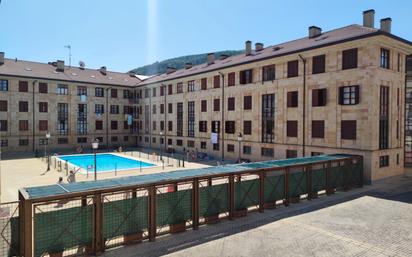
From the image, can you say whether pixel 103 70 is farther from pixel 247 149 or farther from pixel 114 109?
pixel 247 149

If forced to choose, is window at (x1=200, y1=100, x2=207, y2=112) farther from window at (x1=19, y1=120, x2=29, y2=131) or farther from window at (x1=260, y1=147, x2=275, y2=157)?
window at (x1=19, y1=120, x2=29, y2=131)

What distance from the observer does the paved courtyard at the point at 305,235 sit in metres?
10.7

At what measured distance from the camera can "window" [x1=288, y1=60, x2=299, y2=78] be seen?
29038mm

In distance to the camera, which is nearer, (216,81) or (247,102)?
(247,102)

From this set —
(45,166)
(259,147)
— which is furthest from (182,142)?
(45,166)

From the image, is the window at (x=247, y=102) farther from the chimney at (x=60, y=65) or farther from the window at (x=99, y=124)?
the chimney at (x=60, y=65)

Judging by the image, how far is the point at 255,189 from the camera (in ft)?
50.3

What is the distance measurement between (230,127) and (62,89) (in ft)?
101

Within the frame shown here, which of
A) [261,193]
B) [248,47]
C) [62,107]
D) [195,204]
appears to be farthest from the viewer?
[62,107]

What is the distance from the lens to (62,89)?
4891 cm

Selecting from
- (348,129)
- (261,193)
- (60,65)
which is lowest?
(261,193)

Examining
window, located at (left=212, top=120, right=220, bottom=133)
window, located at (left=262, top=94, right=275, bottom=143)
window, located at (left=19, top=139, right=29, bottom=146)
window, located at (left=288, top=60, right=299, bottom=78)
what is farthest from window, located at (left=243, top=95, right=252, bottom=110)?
window, located at (left=19, top=139, right=29, bottom=146)

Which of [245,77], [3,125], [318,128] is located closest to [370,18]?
[318,128]

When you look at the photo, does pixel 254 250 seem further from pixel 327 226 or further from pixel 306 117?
pixel 306 117
